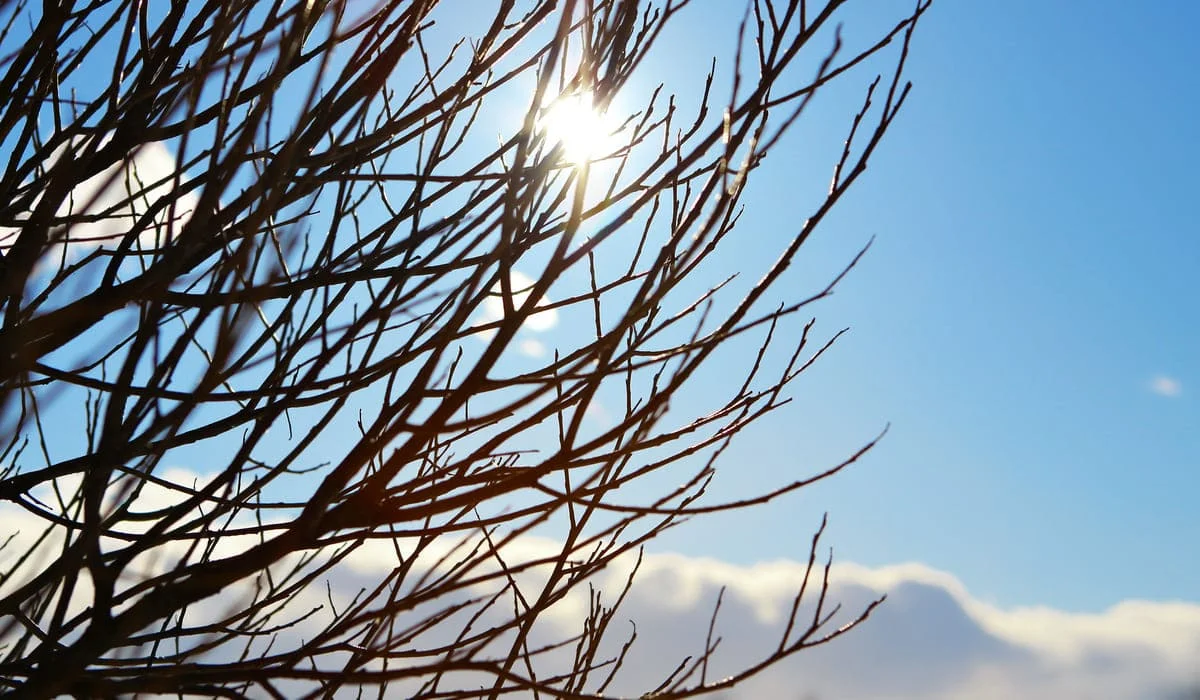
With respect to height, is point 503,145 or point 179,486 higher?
point 503,145

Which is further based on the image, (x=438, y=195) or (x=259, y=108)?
Result: (x=438, y=195)

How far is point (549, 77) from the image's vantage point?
106 cm

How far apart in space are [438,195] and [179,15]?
2.18 ft

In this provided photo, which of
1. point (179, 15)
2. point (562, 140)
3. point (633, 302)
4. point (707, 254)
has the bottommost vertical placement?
point (633, 302)

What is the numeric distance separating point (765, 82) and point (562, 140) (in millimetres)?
363

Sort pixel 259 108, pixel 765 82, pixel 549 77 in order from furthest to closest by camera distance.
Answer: pixel 765 82 < pixel 259 108 < pixel 549 77

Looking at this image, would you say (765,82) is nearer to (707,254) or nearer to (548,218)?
(707,254)

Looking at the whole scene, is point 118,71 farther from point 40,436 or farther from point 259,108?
point 259,108

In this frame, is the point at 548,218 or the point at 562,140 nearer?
the point at 562,140

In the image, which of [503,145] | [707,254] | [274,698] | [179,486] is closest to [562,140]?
[707,254]

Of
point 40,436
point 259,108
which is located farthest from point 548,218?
point 40,436

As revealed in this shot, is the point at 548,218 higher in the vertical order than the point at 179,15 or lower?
lower

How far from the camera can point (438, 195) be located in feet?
6.85

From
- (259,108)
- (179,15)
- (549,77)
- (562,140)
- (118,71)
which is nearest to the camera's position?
(549,77)
